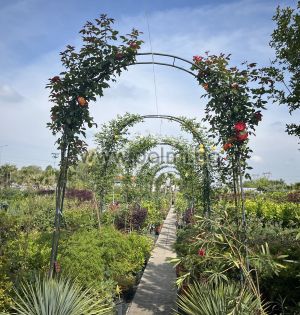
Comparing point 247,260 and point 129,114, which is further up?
point 129,114

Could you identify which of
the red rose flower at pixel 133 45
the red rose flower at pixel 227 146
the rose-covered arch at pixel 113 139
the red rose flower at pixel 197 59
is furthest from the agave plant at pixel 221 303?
the rose-covered arch at pixel 113 139

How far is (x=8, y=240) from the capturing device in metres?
4.70

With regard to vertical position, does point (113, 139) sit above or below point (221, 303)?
above

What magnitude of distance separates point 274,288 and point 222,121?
1957mm

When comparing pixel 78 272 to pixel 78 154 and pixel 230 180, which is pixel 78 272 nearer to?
pixel 78 154

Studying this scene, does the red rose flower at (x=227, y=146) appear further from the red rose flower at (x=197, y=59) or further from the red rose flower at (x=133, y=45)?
the red rose flower at (x=133, y=45)

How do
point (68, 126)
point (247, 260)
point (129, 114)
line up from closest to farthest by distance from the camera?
point (247, 260) → point (68, 126) → point (129, 114)

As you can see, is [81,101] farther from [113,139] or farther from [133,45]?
[113,139]

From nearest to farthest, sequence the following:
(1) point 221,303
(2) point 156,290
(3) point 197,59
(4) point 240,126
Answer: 1. (1) point 221,303
2. (4) point 240,126
3. (3) point 197,59
4. (2) point 156,290

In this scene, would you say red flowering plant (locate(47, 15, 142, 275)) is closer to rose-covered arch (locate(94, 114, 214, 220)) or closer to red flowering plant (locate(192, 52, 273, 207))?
red flowering plant (locate(192, 52, 273, 207))

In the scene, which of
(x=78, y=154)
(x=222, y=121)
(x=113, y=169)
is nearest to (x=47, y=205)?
(x=113, y=169)

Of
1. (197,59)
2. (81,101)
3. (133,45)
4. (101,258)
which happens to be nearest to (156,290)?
(101,258)

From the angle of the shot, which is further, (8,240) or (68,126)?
(8,240)

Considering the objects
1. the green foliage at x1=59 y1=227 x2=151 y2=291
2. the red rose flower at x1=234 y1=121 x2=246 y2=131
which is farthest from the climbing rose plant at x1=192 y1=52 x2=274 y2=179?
the green foliage at x1=59 y1=227 x2=151 y2=291
